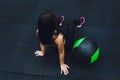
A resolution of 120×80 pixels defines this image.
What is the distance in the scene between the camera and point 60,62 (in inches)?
96.0

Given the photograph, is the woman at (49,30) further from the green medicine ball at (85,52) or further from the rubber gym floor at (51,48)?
the rubber gym floor at (51,48)

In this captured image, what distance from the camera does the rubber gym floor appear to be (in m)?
2.45

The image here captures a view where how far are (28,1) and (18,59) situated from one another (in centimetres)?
102

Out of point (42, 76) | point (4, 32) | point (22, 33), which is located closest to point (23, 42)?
point (22, 33)

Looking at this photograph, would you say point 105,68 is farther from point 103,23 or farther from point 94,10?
point 94,10

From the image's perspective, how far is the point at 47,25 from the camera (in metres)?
2.13

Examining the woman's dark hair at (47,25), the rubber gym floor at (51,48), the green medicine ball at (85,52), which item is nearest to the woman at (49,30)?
the woman's dark hair at (47,25)

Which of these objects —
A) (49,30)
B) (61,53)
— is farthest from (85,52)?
(49,30)

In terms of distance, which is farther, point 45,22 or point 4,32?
point 4,32

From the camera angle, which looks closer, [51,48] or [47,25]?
[47,25]

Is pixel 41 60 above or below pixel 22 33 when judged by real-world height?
below

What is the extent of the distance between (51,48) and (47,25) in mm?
603

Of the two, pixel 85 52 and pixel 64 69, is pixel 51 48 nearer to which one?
pixel 64 69

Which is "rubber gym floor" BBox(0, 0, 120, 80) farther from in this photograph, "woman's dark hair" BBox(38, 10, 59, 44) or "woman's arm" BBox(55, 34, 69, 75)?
"woman's dark hair" BBox(38, 10, 59, 44)
